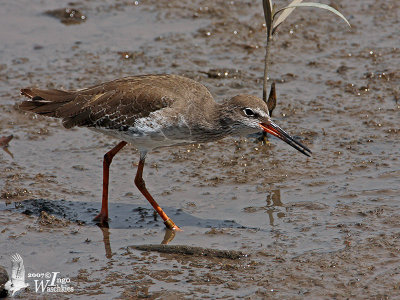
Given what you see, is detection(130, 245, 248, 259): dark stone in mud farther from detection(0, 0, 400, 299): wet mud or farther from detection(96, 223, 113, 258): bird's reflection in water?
detection(96, 223, 113, 258): bird's reflection in water

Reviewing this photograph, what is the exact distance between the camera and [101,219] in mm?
8461

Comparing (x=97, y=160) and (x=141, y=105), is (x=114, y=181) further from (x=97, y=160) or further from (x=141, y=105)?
(x=141, y=105)

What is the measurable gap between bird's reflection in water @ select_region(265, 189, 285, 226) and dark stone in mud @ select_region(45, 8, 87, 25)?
660cm

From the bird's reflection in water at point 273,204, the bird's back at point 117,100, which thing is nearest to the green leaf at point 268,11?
the bird's back at point 117,100

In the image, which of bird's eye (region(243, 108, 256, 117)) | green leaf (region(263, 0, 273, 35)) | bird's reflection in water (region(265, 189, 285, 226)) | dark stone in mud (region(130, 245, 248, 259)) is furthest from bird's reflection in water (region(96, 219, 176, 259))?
green leaf (region(263, 0, 273, 35))

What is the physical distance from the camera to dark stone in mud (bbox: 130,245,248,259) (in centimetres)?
748

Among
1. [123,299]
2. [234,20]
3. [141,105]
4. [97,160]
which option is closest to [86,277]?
[123,299]

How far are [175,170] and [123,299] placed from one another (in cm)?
298

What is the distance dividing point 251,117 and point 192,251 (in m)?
1.84

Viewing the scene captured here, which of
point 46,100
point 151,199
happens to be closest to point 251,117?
point 151,199

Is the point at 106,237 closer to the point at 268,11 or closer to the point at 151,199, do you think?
the point at 151,199

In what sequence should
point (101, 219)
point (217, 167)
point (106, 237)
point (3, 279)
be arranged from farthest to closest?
point (217, 167) → point (101, 219) → point (106, 237) → point (3, 279)

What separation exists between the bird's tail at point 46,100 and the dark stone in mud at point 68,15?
202 inches

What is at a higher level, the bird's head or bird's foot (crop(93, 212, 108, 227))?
the bird's head
